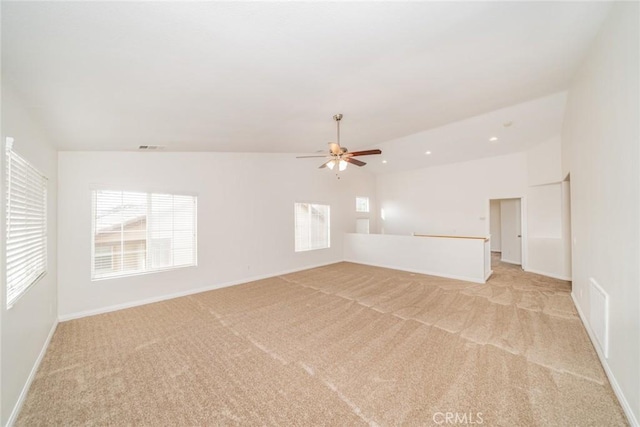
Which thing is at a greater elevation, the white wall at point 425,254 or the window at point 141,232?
the window at point 141,232

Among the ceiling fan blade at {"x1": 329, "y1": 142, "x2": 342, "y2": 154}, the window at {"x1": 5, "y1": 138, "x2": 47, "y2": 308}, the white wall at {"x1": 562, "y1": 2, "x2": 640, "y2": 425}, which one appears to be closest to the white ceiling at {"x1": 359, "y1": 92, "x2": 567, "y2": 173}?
the white wall at {"x1": 562, "y1": 2, "x2": 640, "y2": 425}

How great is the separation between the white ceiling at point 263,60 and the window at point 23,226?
608 mm

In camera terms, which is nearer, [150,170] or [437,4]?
[437,4]

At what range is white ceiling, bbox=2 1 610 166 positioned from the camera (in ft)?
4.75

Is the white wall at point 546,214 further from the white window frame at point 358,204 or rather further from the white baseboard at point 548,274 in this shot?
the white window frame at point 358,204

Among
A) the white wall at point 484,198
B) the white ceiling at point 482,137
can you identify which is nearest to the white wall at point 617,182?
the white ceiling at point 482,137

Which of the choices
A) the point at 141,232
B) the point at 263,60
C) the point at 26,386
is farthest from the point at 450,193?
the point at 26,386

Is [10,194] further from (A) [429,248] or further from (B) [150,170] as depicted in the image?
(A) [429,248]

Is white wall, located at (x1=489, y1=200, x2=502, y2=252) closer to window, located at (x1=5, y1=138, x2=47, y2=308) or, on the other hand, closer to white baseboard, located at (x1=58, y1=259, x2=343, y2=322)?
white baseboard, located at (x1=58, y1=259, x2=343, y2=322)

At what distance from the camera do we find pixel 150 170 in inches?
169

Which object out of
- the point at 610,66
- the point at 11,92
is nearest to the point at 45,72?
the point at 11,92

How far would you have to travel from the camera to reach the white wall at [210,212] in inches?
145

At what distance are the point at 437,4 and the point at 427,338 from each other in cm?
325

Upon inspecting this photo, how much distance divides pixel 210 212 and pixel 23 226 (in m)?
2.83
